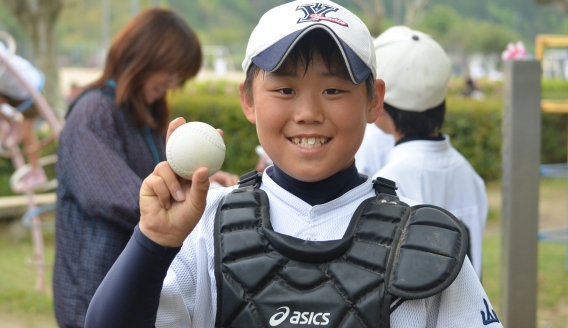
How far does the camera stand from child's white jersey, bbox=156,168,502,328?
1579 millimetres

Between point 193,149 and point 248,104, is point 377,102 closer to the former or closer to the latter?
point 248,104

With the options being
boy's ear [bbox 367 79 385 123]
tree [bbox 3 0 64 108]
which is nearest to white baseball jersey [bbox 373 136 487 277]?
boy's ear [bbox 367 79 385 123]

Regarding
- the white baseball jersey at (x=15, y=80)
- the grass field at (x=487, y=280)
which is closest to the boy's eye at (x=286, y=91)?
the grass field at (x=487, y=280)

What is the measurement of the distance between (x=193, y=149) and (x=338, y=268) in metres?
0.45

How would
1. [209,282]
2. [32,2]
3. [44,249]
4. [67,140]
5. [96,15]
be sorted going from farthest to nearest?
[96,15] → [32,2] → [44,249] → [67,140] → [209,282]

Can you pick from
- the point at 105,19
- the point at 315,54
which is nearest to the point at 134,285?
the point at 315,54

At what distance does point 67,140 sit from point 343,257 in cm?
179

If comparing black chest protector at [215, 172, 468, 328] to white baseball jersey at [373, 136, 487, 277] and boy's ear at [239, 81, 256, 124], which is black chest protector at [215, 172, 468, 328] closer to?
boy's ear at [239, 81, 256, 124]

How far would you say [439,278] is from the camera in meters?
1.55

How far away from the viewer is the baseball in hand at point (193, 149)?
1449mm

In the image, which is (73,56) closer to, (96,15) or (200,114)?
(96,15)

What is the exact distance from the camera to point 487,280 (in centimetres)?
737

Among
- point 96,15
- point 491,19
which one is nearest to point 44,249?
point 96,15

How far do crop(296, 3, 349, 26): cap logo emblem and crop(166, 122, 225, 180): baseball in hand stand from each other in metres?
0.35
